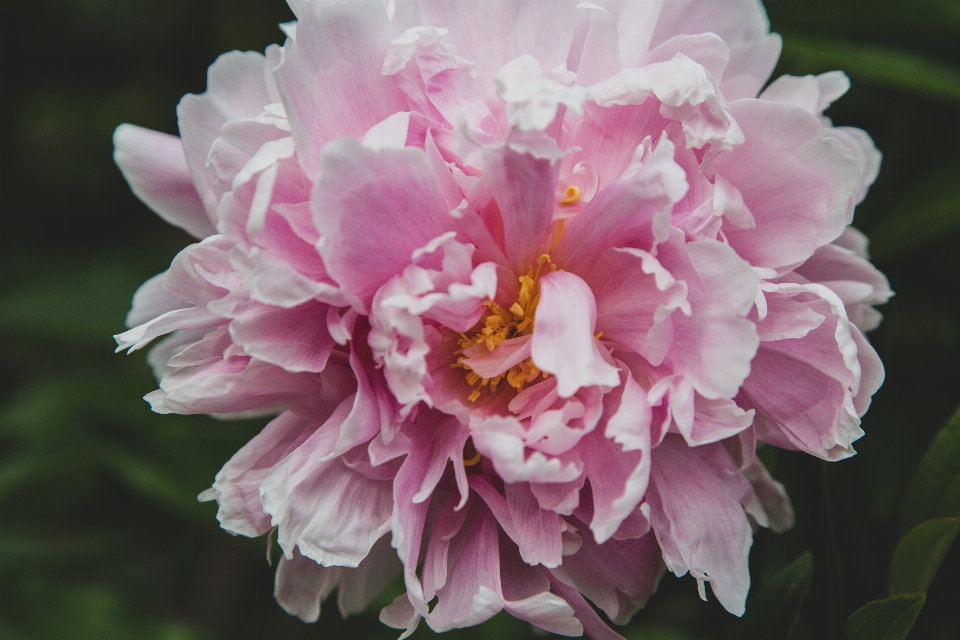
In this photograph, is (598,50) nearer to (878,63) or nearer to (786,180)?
(786,180)

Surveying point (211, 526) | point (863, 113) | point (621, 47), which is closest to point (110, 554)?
point (211, 526)

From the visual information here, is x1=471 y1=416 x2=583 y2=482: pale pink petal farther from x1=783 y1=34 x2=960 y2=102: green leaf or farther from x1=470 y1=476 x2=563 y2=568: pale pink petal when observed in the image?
x1=783 y1=34 x2=960 y2=102: green leaf

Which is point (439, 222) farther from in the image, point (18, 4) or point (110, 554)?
point (18, 4)

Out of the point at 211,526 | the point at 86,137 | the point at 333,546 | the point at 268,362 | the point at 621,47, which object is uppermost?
the point at 621,47

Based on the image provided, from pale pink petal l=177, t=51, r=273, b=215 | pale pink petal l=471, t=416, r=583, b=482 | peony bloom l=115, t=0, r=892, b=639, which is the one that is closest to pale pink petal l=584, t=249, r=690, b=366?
peony bloom l=115, t=0, r=892, b=639

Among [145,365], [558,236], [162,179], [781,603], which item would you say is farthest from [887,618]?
[145,365]

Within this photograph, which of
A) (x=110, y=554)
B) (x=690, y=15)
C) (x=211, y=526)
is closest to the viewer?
(x=690, y=15)
